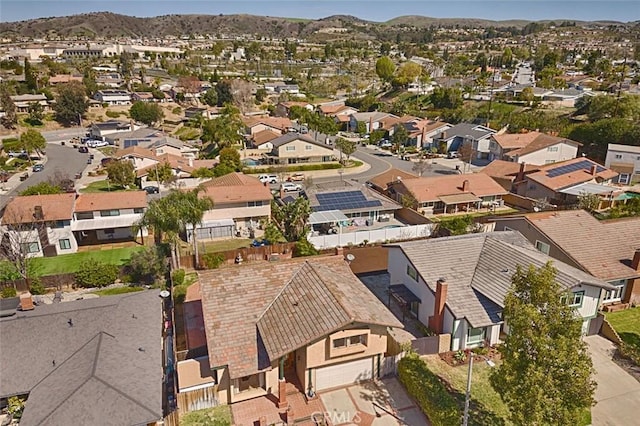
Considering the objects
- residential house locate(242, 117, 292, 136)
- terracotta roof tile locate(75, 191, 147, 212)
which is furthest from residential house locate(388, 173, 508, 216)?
residential house locate(242, 117, 292, 136)

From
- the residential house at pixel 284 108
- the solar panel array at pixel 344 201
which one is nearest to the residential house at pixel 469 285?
the solar panel array at pixel 344 201

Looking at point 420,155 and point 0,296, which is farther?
point 420,155

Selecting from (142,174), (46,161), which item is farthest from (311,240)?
(46,161)

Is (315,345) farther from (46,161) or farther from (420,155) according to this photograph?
(46,161)

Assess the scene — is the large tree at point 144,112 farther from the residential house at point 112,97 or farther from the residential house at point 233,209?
the residential house at point 233,209

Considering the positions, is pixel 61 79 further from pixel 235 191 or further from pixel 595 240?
pixel 595 240

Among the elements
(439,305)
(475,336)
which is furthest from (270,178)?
(475,336)
